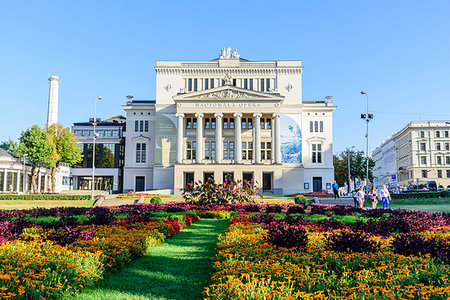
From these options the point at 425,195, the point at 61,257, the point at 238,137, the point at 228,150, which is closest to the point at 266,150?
the point at 238,137

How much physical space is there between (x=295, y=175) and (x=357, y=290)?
188ft

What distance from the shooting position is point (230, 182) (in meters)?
29.9

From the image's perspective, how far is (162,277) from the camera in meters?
8.38

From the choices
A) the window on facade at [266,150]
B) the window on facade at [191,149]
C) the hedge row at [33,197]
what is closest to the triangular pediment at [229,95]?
the window on facade at [191,149]

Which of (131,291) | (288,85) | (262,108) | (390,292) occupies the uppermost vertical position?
(288,85)

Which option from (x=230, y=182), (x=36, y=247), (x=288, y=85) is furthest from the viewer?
(x=288, y=85)

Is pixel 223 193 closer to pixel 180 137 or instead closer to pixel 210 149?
pixel 180 137

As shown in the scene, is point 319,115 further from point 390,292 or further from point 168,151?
point 390,292

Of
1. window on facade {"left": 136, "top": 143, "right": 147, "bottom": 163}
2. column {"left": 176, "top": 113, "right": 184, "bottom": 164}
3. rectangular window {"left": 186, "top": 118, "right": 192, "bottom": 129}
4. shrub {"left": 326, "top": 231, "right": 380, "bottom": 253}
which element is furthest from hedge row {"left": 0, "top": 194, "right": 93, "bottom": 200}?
shrub {"left": 326, "top": 231, "right": 380, "bottom": 253}

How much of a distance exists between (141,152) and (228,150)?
15677 mm

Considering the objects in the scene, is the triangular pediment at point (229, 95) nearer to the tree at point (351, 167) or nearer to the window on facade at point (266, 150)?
the window on facade at point (266, 150)

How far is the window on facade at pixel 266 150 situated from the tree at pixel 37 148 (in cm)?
3276

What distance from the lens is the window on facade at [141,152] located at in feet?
220

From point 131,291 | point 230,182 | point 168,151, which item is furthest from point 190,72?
point 131,291
